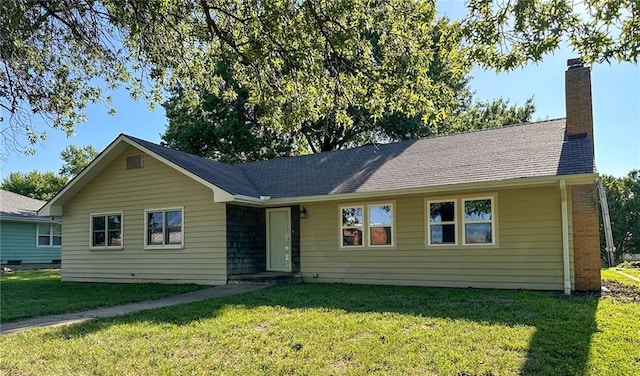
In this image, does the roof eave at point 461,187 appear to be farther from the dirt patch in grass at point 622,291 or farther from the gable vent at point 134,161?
Answer: the gable vent at point 134,161

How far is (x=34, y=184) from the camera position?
1897 inches

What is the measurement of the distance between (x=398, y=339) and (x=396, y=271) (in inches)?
226

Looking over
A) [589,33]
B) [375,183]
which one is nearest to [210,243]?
[375,183]

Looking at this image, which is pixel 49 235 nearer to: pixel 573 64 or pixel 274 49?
pixel 274 49

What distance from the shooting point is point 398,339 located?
5648 millimetres

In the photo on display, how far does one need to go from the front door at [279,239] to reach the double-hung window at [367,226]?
5.56 ft

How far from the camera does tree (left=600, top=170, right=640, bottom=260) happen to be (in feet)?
127

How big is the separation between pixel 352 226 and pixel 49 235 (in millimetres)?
18936

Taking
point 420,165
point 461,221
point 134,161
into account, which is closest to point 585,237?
point 461,221

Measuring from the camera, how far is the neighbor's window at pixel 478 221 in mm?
10352

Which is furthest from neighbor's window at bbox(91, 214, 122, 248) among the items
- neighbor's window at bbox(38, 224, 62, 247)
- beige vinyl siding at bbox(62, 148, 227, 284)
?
neighbor's window at bbox(38, 224, 62, 247)

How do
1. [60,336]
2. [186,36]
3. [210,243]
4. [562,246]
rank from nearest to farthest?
[60,336], [186,36], [562,246], [210,243]

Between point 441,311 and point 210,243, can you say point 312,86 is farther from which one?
point 210,243

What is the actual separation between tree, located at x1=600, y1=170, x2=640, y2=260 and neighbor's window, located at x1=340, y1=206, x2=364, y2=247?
34.4 meters
